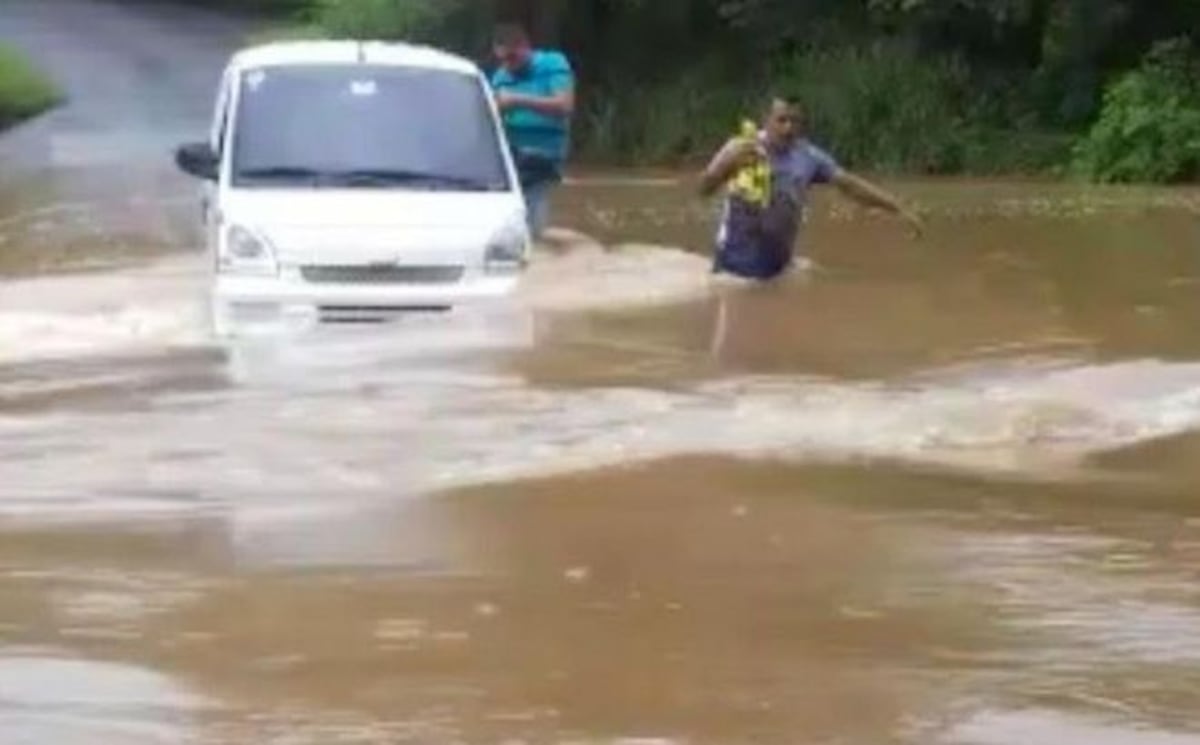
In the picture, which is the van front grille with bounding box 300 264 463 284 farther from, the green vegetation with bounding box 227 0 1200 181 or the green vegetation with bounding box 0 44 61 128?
the green vegetation with bounding box 0 44 61 128

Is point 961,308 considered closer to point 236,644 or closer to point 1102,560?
point 1102,560

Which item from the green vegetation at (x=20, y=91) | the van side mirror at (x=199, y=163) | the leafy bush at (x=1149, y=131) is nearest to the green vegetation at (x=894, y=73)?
the leafy bush at (x=1149, y=131)

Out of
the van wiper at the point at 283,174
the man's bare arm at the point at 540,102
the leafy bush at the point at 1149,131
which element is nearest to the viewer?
the van wiper at the point at 283,174

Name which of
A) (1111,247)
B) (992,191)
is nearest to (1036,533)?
(1111,247)

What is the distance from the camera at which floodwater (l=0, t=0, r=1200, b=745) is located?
25.7 feet

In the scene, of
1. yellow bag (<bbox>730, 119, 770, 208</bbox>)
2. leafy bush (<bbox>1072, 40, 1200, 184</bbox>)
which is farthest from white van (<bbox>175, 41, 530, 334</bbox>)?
leafy bush (<bbox>1072, 40, 1200, 184</bbox>)

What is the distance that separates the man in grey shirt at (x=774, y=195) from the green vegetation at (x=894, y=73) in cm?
1216

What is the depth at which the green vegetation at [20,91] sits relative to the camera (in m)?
42.4

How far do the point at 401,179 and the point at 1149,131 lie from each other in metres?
15.0

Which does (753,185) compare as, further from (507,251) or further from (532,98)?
(507,251)

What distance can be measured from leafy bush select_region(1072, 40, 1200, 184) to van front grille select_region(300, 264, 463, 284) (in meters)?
15.3

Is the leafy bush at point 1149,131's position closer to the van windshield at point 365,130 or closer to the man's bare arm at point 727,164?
the man's bare arm at point 727,164

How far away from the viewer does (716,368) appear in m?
14.2

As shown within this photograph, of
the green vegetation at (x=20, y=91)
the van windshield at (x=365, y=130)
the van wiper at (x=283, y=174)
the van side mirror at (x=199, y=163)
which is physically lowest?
the green vegetation at (x=20, y=91)
